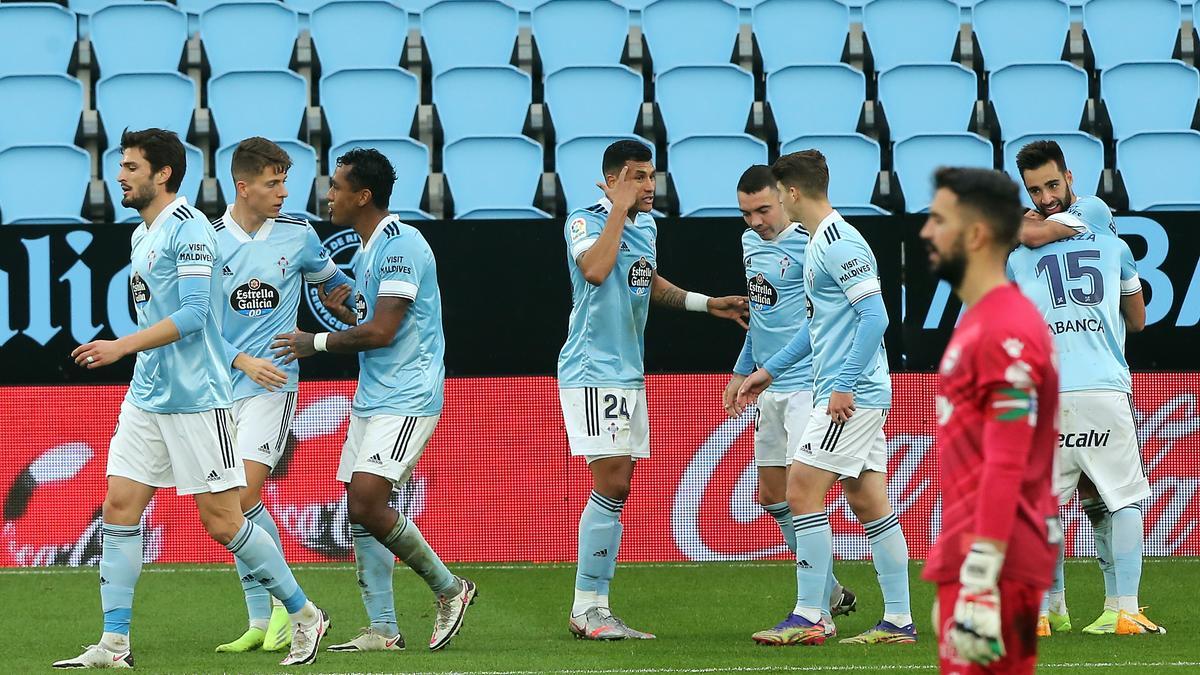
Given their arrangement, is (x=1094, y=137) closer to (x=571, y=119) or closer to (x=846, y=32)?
(x=846, y=32)

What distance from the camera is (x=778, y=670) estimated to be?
6.06 m

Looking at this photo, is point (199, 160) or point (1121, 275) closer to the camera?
point (1121, 275)

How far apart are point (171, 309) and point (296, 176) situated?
524cm

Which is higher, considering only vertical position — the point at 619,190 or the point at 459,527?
the point at 619,190

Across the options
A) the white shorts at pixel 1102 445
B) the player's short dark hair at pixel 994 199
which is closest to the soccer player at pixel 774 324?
the white shorts at pixel 1102 445

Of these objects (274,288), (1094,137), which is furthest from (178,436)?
(1094,137)

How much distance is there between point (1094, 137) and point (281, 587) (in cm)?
803

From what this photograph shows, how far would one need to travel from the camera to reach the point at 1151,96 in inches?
503

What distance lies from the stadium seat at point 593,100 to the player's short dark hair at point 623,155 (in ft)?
17.3

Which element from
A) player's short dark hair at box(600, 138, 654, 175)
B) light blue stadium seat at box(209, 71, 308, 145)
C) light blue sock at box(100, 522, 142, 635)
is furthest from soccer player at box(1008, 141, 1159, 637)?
light blue stadium seat at box(209, 71, 308, 145)

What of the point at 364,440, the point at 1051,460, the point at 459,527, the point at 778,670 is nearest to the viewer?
the point at 1051,460

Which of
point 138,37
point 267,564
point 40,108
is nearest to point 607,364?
point 267,564

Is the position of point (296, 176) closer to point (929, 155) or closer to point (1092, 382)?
point (929, 155)

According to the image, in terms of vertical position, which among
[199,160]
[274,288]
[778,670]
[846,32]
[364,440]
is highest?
[846,32]
